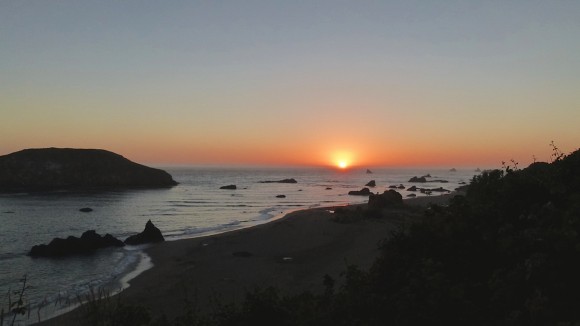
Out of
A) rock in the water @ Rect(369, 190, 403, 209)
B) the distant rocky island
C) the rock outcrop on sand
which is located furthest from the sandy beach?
the distant rocky island

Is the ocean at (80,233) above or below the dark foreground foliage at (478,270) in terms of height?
below

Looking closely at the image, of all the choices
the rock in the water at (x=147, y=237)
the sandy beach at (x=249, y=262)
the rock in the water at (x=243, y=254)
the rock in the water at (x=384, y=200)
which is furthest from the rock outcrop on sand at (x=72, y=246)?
the rock in the water at (x=384, y=200)

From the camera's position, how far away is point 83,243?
3228 centimetres

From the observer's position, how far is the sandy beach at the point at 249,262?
18984mm

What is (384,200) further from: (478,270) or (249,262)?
(478,270)

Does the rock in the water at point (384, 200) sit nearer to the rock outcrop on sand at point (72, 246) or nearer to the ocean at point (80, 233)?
the ocean at point (80, 233)

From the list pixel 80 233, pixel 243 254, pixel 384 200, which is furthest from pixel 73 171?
pixel 243 254

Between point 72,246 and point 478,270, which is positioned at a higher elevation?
point 478,270

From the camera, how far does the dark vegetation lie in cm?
563

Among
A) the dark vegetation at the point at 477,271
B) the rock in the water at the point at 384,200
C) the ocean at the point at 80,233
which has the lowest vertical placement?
the ocean at the point at 80,233

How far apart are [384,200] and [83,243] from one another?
108 feet

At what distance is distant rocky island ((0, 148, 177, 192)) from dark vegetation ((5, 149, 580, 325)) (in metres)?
123

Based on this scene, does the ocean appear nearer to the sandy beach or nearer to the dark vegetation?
the sandy beach

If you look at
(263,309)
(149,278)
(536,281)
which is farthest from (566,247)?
(149,278)
